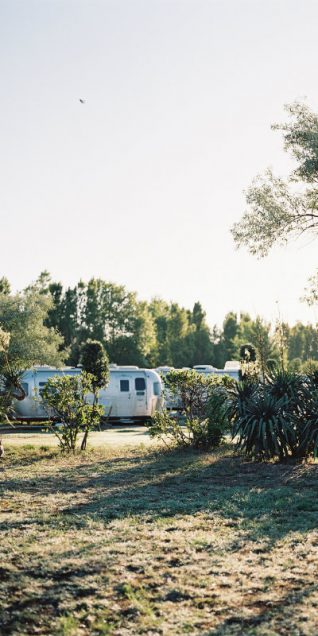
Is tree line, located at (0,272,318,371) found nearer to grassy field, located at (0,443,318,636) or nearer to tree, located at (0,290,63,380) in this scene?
tree, located at (0,290,63,380)

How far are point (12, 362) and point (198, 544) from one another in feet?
34.9

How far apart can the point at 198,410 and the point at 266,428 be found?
216cm

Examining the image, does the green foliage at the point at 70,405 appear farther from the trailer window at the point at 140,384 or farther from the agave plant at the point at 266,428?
the trailer window at the point at 140,384

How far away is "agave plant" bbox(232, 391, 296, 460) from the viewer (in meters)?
11.5

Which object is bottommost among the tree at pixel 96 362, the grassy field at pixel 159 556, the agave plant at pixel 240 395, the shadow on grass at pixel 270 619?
the shadow on grass at pixel 270 619

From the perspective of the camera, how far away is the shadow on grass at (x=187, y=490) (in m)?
6.71

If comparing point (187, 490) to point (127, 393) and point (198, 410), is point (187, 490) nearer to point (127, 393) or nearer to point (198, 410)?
point (198, 410)

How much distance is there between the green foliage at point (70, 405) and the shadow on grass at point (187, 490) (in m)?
0.95

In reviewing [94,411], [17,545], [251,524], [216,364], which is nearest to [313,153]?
[94,411]

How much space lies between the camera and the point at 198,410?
1351cm

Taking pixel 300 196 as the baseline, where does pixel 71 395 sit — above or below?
below

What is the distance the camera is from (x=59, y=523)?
6430 mm

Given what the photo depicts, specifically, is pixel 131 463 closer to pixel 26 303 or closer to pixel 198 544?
pixel 198 544

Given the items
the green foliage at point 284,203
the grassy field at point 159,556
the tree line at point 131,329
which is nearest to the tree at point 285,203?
the green foliage at point 284,203
